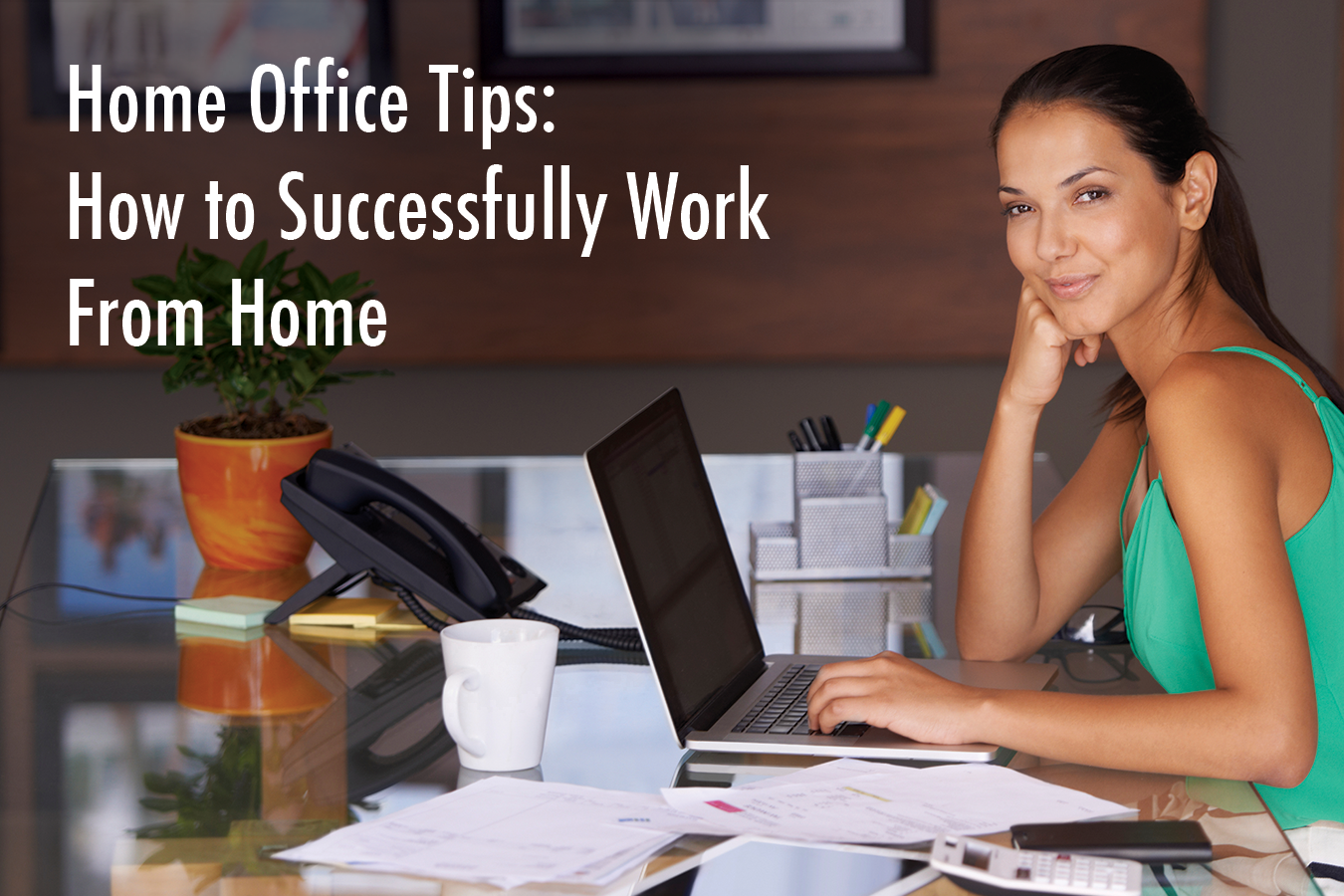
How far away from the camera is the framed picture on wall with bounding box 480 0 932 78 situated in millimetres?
3439

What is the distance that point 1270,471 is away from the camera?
1122 millimetres

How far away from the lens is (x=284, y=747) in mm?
1120

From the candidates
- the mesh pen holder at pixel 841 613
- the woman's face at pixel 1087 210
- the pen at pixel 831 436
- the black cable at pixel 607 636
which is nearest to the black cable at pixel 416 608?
the black cable at pixel 607 636

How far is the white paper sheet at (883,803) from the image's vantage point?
94 cm

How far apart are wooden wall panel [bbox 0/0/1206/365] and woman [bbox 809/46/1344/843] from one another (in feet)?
6.81

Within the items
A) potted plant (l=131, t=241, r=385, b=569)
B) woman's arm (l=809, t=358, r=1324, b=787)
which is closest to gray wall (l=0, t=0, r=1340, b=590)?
potted plant (l=131, t=241, r=385, b=569)

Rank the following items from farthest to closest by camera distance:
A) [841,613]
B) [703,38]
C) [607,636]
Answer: [703,38]
[841,613]
[607,636]

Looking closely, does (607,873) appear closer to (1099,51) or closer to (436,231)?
(1099,51)

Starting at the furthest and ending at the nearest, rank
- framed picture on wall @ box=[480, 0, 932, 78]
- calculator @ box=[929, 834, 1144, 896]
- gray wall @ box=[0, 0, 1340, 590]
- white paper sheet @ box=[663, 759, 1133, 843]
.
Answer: gray wall @ box=[0, 0, 1340, 590] → framed picture on wall @ box=[480, 0, 932, 78] → white paper sheet @ box=[663, 759, 1133, 843] → calculator @ box=[929, 834, 1144, 896]

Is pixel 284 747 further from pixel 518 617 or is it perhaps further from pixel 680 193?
pixel 680 193

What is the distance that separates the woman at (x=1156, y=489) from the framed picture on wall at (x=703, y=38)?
2.13m

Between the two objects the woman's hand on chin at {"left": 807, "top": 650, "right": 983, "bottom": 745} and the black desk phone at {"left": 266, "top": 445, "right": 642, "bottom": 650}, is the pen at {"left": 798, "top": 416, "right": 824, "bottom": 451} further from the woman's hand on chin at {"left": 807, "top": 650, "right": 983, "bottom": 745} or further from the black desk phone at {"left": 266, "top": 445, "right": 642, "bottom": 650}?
the woman's hand on chin at {"left": 807, "top": 650, "right": 983, "bottom": 745}

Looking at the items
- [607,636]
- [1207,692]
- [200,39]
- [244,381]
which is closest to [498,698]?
[607,636]

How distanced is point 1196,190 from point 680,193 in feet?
7.76
